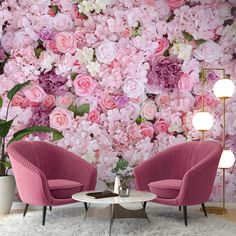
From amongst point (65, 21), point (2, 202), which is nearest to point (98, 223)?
point (2, 202)

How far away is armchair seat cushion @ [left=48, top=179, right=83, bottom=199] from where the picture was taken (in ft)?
12.5

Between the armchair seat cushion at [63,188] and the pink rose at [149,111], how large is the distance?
1.24 meters

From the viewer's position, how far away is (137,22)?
4.80m

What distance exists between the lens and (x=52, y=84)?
4734mm

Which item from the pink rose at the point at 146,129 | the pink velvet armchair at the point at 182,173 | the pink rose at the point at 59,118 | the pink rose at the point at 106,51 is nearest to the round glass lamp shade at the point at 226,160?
the pink velvet armchair at the point at 182,173

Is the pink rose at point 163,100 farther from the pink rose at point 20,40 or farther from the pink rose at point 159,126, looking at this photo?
the pink rose at point 20,40

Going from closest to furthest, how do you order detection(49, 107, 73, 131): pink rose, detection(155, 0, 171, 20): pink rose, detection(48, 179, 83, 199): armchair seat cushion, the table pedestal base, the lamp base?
the table pedestal base
detection(48, 179, 83, 199): armchair seat cushion
the lamp base
detection(49, 107, 73, 131): pink rose
detection(155, 0, 171, 20): pink rose

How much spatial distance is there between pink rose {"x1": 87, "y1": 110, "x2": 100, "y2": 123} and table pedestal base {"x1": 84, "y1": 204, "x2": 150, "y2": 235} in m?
1.24

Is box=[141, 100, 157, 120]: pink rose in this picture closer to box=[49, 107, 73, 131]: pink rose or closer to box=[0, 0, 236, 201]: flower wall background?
box=[0, 0, 236, 201]: flower wall background

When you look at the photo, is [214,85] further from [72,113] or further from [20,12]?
[20,12]

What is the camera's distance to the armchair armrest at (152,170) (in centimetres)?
425

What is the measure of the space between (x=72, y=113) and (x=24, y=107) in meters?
0.56

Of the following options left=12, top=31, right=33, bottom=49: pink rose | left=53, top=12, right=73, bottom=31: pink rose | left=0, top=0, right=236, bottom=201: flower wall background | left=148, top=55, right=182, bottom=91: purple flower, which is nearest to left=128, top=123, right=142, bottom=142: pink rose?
left=0, top=0, right=236, bottom=201: flower wall background

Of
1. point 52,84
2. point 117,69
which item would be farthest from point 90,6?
point 52,84
